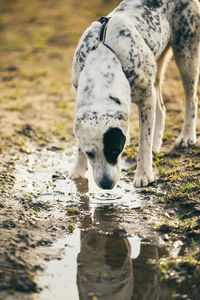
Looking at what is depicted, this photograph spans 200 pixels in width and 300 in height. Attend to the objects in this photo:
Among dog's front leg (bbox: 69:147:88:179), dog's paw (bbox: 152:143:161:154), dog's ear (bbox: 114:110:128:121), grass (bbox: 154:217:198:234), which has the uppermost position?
dog's ear (bbox: 114:110:128:121)

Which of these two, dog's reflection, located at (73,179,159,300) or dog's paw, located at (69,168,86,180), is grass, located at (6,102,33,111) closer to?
dog's paw, located at (69,168,86,180)

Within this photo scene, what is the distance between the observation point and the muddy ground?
3.11 meters

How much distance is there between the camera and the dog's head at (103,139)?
379 centimetres

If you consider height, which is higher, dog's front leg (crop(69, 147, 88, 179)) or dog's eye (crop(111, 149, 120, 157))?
dog's eye (crop(111, 149, 120, 157))

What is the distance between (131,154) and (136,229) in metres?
2.00

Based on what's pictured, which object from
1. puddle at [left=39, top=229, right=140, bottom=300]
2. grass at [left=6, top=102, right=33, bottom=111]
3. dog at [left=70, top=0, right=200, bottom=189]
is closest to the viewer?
puddle at [left=39, top=229, right=140, bottom=300]

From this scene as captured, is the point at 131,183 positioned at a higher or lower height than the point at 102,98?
lower

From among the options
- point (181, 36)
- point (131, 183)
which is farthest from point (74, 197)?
point (181, 36)

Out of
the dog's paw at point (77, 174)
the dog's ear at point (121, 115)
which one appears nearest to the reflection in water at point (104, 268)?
the dog's ear at point (121, 115)

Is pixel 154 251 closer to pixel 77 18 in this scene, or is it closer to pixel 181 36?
pixel 181 36

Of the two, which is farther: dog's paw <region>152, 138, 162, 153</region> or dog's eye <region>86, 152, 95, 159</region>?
dog's paw <region>152, 138, 162, 153</region>

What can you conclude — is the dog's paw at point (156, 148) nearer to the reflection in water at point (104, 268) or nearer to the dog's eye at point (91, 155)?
the dog's eye at point (91, 155)

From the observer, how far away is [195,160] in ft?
17.7

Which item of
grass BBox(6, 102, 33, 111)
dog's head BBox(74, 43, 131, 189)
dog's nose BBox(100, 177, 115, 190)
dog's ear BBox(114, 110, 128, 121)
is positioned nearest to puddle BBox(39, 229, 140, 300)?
dog's nose BBox(100, 177, 115, 190)
